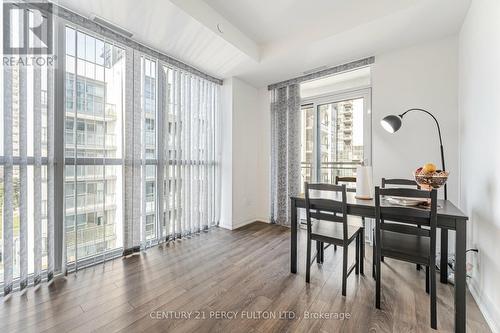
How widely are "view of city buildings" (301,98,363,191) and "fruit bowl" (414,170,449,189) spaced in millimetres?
1218

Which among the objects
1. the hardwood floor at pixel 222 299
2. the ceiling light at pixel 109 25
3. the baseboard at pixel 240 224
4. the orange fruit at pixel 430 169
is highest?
the ceiling light at pixel 109 25

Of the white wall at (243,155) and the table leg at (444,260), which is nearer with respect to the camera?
the table leg at (444,260)

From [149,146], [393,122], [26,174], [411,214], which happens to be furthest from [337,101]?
[26,174]

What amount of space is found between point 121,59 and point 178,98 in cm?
76

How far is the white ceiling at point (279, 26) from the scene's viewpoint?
196cm

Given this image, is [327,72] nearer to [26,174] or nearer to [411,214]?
[411,214]

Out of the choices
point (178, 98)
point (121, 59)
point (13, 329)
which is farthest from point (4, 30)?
point (13, 329)

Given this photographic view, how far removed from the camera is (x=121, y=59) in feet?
7.73

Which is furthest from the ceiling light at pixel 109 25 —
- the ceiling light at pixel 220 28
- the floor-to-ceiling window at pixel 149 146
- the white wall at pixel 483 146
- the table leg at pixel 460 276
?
the table leg at pixel 460 276

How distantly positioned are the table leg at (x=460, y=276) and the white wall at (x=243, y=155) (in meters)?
2.72

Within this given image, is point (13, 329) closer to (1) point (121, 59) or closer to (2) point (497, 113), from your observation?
(1) point (121, 59)

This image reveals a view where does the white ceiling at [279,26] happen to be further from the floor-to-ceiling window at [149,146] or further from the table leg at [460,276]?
the table leg at [460,276]

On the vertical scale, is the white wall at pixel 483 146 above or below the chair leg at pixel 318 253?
above

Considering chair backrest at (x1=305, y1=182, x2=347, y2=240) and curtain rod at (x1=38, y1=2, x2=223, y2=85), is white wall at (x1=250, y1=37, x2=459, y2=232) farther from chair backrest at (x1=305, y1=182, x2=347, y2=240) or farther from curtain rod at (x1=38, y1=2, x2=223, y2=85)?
curtain rod at (x1=38, y1=2, x2=223, y2=85)
